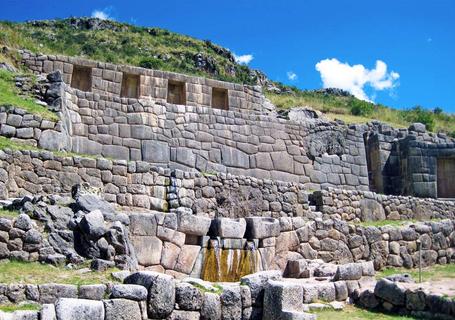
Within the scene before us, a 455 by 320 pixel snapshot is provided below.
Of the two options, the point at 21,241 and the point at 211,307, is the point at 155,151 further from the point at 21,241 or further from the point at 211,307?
the point at 211,307

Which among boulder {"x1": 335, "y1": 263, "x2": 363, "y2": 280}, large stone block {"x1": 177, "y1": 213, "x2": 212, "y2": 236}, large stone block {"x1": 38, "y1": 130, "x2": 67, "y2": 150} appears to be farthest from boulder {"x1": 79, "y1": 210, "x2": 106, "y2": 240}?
large stone block {"x1": 38, "y1": 130, "x2": 67, "y2": 150}

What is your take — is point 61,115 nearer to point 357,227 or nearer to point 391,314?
point 357,227

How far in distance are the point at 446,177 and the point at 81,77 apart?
1372cm

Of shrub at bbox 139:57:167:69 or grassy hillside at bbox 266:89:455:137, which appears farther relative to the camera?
shrub at bbox 139:57:167:69

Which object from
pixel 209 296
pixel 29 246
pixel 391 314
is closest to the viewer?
pixel 209 296

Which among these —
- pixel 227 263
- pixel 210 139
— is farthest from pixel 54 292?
pixel 210 139

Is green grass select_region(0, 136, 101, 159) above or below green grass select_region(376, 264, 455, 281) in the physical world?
above

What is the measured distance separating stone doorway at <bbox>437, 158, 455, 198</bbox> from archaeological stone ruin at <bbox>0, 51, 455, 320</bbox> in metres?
0.08

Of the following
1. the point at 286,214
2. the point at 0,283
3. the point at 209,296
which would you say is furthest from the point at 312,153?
the point at 0,283

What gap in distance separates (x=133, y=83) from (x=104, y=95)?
1717 millimetres

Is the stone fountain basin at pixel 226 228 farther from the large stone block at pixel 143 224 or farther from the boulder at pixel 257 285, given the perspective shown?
the boulder at pixel 257 285

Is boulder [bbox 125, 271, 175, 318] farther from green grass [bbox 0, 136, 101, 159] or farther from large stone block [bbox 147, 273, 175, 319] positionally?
green grass [bbox 0, 136, 101, 159]

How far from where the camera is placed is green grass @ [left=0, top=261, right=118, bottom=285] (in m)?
7.56

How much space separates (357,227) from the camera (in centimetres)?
1392
